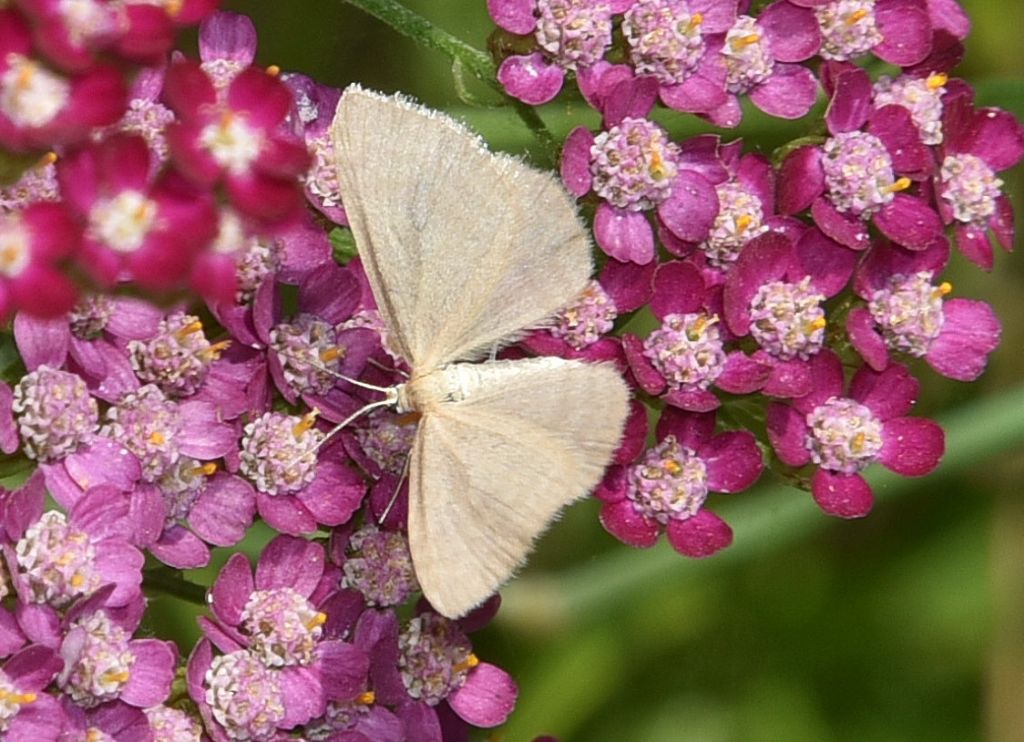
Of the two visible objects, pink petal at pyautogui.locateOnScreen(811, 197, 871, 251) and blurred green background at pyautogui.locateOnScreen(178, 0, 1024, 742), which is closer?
pink petal at pyautogui.locateOnScreen(811, 197, 871, 251)

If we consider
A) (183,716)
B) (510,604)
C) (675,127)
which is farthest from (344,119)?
(510,604)

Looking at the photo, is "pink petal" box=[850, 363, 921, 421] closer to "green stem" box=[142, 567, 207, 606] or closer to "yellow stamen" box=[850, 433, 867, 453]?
"yellow stamen" box=[850, 433, 867, 453]

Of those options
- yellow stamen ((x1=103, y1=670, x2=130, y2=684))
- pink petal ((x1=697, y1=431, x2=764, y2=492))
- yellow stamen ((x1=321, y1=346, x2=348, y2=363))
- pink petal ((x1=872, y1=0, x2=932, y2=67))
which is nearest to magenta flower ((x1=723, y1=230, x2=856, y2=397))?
pink petal ((x1=697, y1=431, x2=764, y2=492))

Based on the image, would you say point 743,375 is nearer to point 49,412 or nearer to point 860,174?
point 860,174

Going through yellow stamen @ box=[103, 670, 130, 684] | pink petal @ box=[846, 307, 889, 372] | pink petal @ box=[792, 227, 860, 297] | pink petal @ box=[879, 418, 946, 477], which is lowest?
yellow stamen @ box=[103, 670, 130, 684]

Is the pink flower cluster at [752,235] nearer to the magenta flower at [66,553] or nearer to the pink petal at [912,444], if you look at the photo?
the pink petal at [912,444]

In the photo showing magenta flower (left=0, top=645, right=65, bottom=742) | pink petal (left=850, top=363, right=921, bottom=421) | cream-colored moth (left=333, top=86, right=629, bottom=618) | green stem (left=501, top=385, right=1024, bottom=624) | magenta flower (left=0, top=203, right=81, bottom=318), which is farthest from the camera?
green stem (left=501, top=385, right=1024, bottom=624)

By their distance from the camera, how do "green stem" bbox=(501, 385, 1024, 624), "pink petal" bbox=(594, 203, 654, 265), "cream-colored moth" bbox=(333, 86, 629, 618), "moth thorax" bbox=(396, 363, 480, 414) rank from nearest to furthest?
"cream-colored moth" bbox=(333, 86, 629, 618), "moth thorax" bbox=(396, 363, 480, 414), "pink petal" bbox=(594, 203, 654, 265), "green stem" bbox=(501, 385, 1024, 624)
